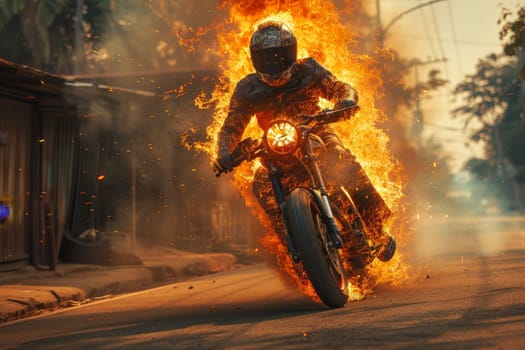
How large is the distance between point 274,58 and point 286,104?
504mm

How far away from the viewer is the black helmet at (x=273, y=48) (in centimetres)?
748

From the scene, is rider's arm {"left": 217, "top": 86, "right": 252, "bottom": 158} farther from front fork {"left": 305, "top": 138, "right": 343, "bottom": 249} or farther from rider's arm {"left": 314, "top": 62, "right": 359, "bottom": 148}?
front fork {"left": 305, "top": 138, "right": 343, "bottom": 249}

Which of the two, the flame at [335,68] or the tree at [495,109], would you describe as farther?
the tree at [495,109]

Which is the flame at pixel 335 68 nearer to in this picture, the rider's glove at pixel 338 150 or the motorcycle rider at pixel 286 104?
the motorcycle rider at pixel 286 104

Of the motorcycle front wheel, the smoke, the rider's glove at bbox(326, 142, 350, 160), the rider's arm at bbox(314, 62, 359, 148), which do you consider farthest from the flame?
the smoke

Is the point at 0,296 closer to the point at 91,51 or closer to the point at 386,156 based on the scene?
the point at 386,156

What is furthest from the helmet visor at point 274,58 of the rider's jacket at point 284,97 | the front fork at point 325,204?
Answer: the front fork at point 325,204

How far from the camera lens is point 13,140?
15.2 m

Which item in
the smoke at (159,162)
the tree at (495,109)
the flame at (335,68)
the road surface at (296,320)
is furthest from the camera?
the tree at (495,109)

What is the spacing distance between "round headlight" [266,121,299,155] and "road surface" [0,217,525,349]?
1244 mm

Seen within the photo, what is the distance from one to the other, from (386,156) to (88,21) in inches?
912

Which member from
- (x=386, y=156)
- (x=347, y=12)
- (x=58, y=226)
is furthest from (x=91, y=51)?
(x=386, y=156)

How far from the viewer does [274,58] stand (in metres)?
7.54

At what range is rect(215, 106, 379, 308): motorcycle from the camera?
22.1 feet
